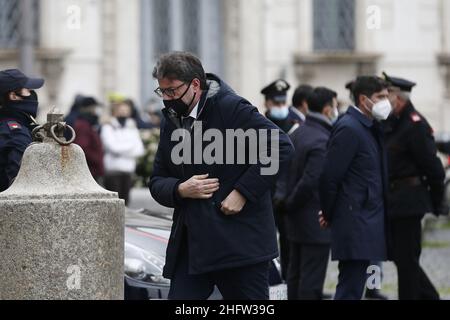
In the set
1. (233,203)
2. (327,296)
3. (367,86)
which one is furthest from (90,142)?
(233,203)

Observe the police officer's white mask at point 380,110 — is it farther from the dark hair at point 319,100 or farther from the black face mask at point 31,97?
the black face mask at point 31,97

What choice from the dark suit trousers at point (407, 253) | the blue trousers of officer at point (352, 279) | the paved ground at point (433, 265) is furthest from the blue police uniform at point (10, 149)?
the paved ground at point (433, 265)

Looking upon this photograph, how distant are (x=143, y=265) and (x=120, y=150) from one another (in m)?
7.75

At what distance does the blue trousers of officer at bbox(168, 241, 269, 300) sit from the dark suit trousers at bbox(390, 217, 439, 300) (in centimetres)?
338

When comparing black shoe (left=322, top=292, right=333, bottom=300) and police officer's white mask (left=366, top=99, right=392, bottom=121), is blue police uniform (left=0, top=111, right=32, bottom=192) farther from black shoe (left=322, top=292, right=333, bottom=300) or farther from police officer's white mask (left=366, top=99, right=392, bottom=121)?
black shoe (left=322, top=292, right=333, bottom=300)

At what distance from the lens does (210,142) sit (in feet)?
23.0

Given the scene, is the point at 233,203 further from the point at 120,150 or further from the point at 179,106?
the point at 120,150

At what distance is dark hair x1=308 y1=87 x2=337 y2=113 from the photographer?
11.0 metres

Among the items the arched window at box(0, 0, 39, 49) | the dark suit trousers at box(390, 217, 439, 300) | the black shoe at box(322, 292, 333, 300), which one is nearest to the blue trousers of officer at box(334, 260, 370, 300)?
the dark suit trousers at box(390, 217, 439, 300)

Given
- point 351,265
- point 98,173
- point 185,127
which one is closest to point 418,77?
point 98,173

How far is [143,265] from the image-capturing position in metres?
8.98

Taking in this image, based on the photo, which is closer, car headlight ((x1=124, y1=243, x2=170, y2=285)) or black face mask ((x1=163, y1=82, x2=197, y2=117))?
black face mask ((x1=163, y1=82, x2=197, y2=117))

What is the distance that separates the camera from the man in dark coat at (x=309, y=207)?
10672 mm
